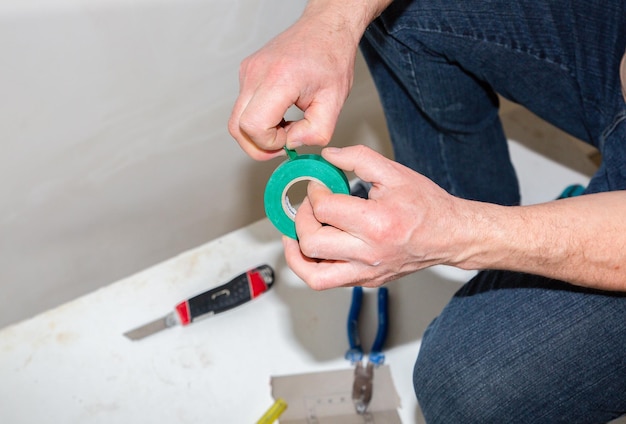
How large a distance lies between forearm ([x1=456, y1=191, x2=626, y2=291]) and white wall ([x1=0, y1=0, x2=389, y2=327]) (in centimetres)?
51

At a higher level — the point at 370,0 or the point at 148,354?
the point at 370,0

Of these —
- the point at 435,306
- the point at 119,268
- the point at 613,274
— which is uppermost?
the point at 119,268

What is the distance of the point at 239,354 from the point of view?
114 centimetres

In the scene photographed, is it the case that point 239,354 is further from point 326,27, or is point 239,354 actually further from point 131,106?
point 326,27

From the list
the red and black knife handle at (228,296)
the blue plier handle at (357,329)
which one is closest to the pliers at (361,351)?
the blue plier handle at (357,329)

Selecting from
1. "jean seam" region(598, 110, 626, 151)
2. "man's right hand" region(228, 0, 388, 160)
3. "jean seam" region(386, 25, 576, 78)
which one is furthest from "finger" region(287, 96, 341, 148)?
"jean seam" region(598, 110, 626, 151)

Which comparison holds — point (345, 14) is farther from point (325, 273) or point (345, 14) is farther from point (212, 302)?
point (212, 302)

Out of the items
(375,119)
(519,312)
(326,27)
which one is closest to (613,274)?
(519,312)

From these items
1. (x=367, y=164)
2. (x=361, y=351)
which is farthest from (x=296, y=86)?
(x=361, y=351)

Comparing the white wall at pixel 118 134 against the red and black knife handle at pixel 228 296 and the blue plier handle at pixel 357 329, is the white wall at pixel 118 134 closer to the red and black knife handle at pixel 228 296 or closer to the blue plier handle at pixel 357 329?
the red and black knife handle at pixel 228 296

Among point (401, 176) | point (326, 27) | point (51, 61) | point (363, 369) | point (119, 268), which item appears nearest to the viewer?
point (401, 176)

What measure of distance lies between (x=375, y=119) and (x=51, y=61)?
1.86 feet

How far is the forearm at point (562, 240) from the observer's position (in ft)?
2.22

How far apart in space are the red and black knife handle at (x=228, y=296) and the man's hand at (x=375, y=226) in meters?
0.50
